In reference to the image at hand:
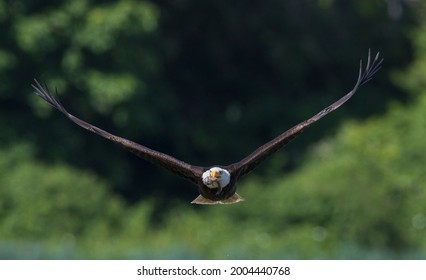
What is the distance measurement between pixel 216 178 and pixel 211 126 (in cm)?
1744

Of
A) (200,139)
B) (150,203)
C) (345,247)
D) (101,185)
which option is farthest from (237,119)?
(345,247)

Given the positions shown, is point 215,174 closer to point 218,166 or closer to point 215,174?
point 215,174

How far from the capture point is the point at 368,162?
2534 cm

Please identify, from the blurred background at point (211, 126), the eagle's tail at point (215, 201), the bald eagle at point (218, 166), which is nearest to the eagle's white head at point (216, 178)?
the bald eagle at point (218, 166)

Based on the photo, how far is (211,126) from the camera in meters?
30.2

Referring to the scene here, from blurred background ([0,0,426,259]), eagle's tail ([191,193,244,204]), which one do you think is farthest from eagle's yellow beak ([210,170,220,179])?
blurred background ([0,0,426,259])

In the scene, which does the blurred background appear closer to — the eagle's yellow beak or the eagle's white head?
the eagle's white head

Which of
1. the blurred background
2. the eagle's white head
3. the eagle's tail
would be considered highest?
the blurred background

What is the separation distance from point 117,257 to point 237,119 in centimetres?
1029

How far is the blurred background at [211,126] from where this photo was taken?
2370cm

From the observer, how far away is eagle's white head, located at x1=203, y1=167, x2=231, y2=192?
503 inches

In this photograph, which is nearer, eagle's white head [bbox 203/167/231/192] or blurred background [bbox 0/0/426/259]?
eagle's white head [bbox 203/167/231/192]

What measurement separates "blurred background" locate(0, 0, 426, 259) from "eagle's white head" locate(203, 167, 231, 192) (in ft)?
22.0

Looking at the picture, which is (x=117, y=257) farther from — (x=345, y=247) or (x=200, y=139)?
(x=200, y=139)
